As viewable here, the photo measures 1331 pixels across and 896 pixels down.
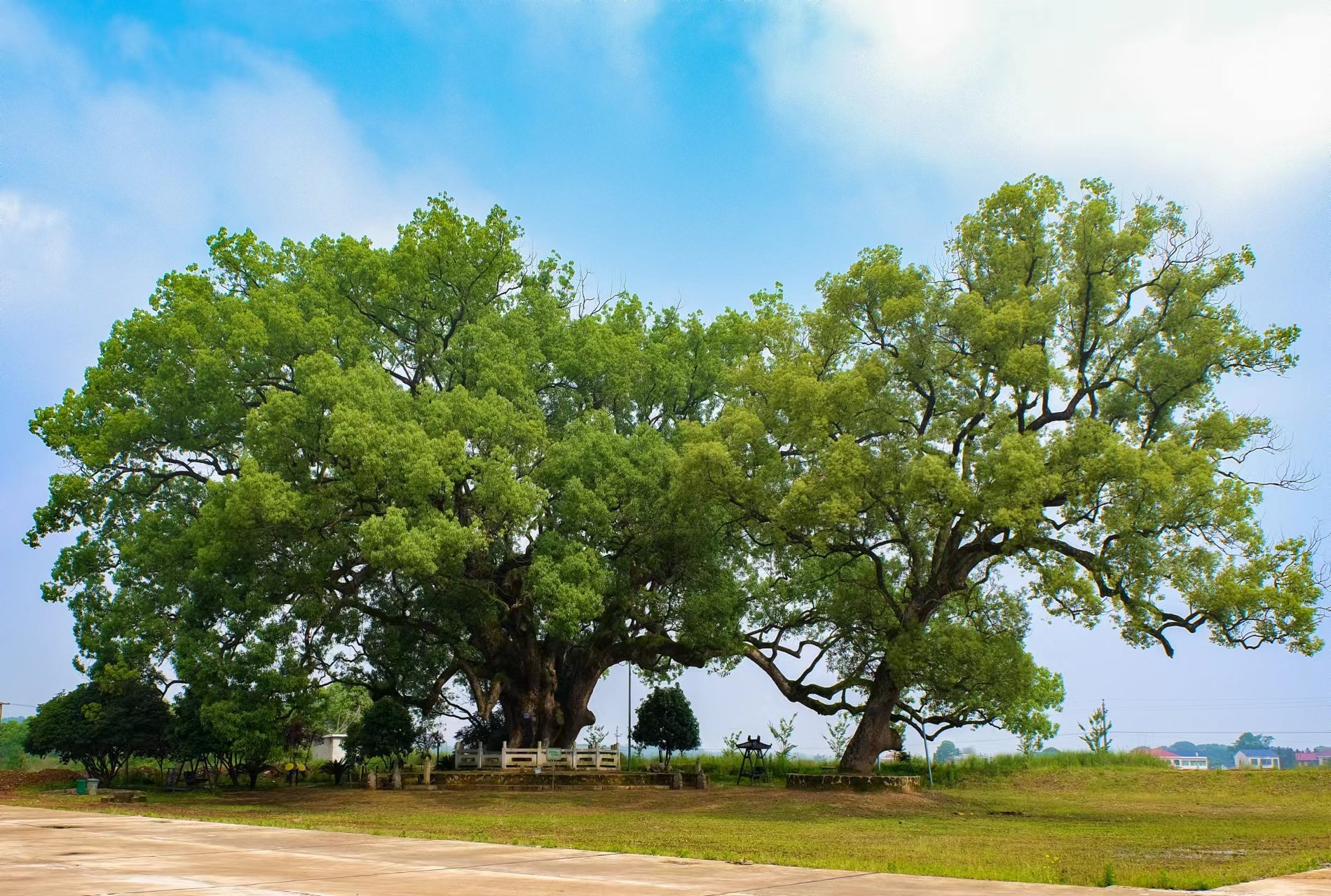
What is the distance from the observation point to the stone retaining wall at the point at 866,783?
Result: 2288 cm

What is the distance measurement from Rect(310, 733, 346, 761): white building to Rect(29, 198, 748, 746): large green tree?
15.1 meters

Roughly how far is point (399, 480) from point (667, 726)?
12.3m

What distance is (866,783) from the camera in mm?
22875

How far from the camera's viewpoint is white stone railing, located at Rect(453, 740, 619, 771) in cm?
2611

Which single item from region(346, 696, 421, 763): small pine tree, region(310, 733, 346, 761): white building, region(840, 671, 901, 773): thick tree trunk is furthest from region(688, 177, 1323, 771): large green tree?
region(310, 733, 346, 761): white building

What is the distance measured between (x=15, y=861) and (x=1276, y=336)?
73.5ft

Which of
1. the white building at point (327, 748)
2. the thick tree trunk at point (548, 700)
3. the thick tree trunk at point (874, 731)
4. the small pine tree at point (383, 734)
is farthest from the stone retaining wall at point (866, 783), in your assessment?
the white building at point (327, 748)

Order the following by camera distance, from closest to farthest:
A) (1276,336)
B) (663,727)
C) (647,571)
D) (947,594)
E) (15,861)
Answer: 1. (15,861)
2. (1276,336)
3. (947,594)
4. (647,571)
5. (663,727)

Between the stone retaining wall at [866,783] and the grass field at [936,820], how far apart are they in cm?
67

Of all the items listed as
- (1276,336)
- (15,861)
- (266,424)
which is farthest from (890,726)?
(15,861)

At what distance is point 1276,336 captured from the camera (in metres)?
21.3

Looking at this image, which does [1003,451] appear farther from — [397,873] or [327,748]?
[327,748]

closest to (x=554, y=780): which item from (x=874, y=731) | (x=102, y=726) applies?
(x=874, y=731)

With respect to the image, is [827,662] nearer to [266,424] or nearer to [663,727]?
[663,727]
